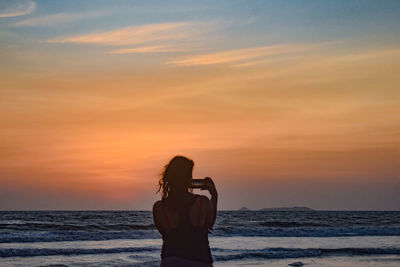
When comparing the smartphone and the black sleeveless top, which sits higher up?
the smartphone

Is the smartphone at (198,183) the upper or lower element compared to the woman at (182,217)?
upper

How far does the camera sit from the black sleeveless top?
3783 millimetres

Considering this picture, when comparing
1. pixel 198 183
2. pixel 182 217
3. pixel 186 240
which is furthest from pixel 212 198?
pixel 186 240

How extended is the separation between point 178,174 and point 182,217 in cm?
30

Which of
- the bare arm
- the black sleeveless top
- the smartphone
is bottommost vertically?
the black sleeveless top

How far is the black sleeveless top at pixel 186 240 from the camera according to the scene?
3.78 metres

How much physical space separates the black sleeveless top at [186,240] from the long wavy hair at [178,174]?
0.44 feet

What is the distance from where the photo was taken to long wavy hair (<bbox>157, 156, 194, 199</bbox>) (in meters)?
3.82

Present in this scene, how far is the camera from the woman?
3.76 meters

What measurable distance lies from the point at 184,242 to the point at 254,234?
2669 centimetres

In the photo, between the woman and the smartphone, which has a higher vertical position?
the smartphone

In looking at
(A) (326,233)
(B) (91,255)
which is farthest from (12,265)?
(A) (326,233)

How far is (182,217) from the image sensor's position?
3783 millimetres

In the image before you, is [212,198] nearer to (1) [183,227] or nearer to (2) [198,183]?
(2) [198,183]
